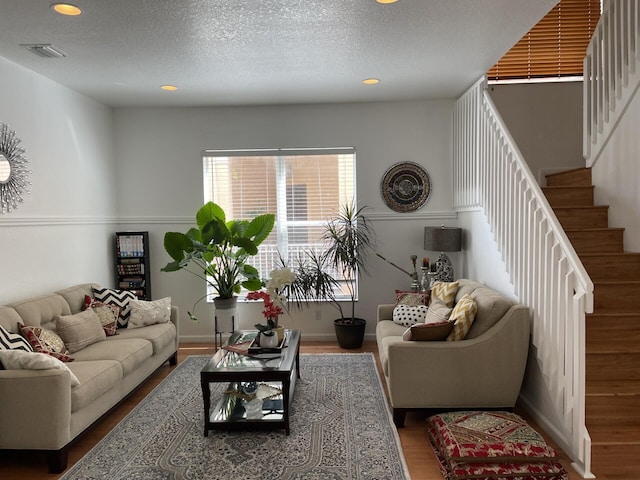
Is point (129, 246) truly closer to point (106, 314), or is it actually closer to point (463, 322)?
point (106, 314)

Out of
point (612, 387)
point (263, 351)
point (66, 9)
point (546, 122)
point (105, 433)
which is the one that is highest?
point (66, 9)

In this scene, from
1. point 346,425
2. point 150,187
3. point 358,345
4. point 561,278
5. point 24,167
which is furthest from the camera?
point 150,187

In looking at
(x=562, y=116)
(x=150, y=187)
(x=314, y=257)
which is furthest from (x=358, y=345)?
(x=562, y=116)

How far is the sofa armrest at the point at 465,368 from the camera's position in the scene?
327 centimetres

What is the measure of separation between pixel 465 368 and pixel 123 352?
102 inches

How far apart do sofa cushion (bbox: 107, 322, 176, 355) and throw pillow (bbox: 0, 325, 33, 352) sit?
930 mm

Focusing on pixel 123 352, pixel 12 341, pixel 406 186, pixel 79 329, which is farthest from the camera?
pixel 406 186

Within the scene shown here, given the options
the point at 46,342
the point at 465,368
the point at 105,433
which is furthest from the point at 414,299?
the point at 46,342

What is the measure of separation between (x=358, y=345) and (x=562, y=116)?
3.47 m

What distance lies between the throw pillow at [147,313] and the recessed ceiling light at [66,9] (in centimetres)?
262

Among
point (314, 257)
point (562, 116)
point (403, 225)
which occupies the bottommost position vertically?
point (314, 257)

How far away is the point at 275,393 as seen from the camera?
3.64 m

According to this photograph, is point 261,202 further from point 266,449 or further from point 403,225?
point 266,449

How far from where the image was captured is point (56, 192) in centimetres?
449
